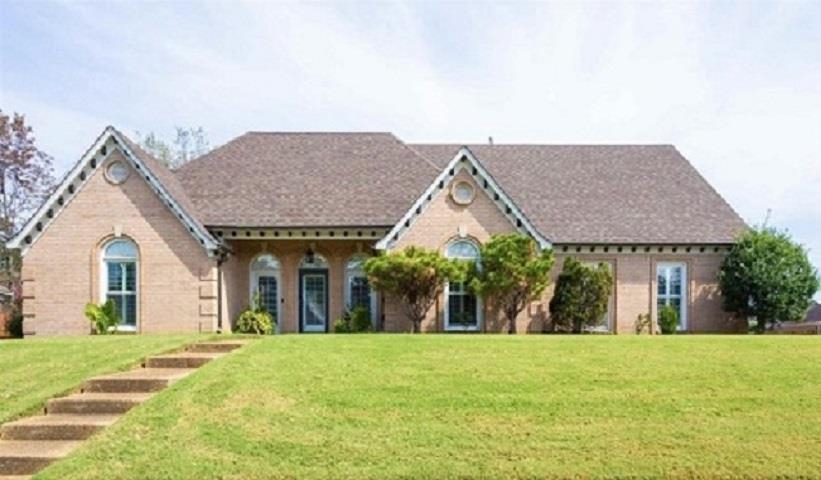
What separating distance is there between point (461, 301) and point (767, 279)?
11.1 meters

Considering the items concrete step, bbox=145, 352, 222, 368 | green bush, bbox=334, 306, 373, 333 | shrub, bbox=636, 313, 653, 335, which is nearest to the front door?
green bush, bbox=334, 306, 373, 333

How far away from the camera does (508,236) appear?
22031mm

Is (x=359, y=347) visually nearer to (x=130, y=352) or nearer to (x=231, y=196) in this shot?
(x=130, y=352)

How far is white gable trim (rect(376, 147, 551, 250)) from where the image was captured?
22.5m

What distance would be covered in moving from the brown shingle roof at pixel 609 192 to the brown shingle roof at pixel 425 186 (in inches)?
1.7

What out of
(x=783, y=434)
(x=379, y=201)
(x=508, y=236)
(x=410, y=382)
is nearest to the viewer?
(x=783, y=434)

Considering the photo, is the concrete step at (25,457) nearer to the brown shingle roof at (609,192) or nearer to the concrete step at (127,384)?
the concrete step at (127,384)

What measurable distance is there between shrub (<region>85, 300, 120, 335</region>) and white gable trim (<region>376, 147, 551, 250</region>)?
890 centimetres

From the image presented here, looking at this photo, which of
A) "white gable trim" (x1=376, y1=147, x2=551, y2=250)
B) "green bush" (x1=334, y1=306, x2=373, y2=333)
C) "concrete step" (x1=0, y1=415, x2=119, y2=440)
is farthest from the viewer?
"green bush" (x1=334, y1=306, x2=373, y2=333)

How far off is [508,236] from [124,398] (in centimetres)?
1372

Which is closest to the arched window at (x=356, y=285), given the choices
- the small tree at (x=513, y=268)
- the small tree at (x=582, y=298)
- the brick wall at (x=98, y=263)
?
the small tree at (x=513, y=268)

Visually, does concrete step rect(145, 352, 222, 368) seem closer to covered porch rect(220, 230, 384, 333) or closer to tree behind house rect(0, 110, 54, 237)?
covered porch rect(220, 230, 384, 333)

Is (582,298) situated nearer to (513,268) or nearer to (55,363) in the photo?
(513,268)

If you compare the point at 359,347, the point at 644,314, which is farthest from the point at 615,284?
the point at 359,347
